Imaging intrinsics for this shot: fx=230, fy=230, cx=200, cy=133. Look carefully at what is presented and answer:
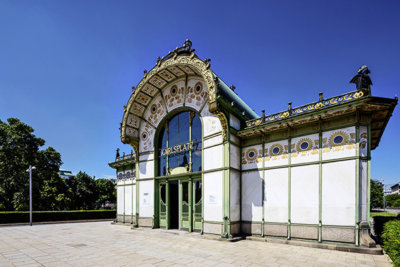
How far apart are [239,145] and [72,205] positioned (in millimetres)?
28910

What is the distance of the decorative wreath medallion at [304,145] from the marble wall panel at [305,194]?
0.87 meters

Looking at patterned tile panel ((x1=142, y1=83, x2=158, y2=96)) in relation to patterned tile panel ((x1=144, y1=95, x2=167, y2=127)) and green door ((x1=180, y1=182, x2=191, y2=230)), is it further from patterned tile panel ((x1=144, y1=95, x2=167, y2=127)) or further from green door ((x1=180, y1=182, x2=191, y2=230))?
green door ((x1=180, y1=182, x2=191, y2=230))

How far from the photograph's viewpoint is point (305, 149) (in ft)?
36.6

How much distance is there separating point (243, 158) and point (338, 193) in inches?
195

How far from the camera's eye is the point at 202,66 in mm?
13172

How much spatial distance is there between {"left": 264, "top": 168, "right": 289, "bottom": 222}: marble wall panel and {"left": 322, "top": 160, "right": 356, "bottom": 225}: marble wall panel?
1.72 metres

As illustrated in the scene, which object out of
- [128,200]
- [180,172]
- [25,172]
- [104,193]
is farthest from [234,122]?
[104,193]

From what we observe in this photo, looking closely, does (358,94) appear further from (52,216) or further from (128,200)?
(52,216)

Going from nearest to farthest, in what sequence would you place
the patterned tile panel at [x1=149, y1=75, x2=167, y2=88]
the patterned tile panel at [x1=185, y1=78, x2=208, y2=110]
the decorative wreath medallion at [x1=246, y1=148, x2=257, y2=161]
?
the decorative wreath medallion at [x1=246, y1=148, x2=257, y2=161], the patterned tile panel at [x1=185, y1=78, x2=208, y2=110], the patterned tile panel at [x1=149, y1=75, x2=167, y2=88]

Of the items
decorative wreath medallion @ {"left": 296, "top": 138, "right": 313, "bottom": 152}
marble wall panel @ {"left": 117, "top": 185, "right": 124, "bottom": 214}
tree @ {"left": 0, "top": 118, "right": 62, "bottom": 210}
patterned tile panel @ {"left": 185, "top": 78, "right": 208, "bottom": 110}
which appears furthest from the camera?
tree @ {"left": 0, "top": 118, "right": 62, "bottom": 210}

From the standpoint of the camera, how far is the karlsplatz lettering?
15.0 metres

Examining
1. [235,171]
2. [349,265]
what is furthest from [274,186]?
[349,265]

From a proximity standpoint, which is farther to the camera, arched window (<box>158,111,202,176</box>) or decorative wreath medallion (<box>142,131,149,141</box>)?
decorative wreath medallion (<box>142,131,149,141</box>)

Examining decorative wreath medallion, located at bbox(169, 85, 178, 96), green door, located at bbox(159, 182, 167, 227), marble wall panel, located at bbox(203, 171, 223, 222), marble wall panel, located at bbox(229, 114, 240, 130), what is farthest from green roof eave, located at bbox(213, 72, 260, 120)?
green door, located at bbox(159, 182, 167, 227)
